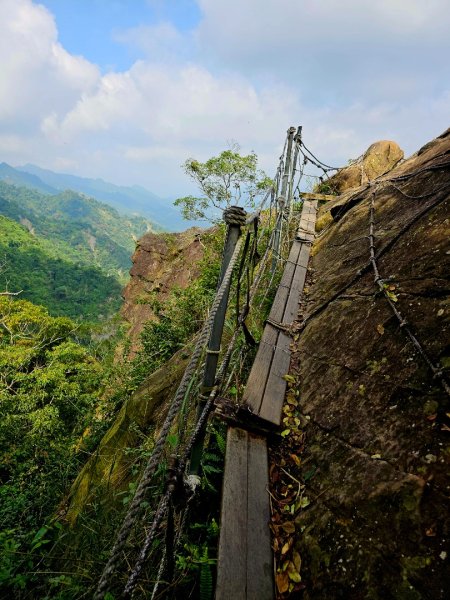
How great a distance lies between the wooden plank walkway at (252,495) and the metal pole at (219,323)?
0.26 meters

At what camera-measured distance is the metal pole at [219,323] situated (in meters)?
1.71

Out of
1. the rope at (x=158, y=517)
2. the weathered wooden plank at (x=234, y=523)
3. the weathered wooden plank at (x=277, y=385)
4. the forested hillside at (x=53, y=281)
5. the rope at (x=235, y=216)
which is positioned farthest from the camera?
the forested hillside at (x=53, y=281)

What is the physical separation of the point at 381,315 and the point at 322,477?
132cm

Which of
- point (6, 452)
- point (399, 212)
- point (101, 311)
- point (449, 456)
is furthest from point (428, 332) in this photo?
point (101, 311)

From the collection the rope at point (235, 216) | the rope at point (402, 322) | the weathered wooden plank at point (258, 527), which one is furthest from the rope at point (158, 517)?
the rope at point (402, 322)

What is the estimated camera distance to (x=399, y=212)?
4.06 metres

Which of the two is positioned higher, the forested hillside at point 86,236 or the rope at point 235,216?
the rope at point 235,216

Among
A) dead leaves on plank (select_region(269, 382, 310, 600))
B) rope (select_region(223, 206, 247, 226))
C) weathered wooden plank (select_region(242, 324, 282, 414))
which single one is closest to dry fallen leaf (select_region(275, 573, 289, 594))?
dead leaves on plank (select_region(269, 382, 310, 600))

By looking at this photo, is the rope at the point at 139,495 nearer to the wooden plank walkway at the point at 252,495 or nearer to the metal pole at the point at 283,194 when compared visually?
the wooden plank walkway at the point at 252,495

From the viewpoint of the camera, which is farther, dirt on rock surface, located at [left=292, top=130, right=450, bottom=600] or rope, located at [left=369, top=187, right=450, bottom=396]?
rope, located at [left=369, top=187, right=450, bottom=396]

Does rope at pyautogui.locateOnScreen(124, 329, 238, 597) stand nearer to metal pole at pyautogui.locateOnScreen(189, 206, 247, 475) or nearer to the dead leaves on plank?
metal pole at pyautogui.locateOnScreen(189, 206, 247, 475)

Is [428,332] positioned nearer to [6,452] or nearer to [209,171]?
[6,452]

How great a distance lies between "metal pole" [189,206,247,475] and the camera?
171 cm

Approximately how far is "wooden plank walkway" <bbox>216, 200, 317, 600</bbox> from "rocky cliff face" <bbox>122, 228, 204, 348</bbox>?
52.9 feet
